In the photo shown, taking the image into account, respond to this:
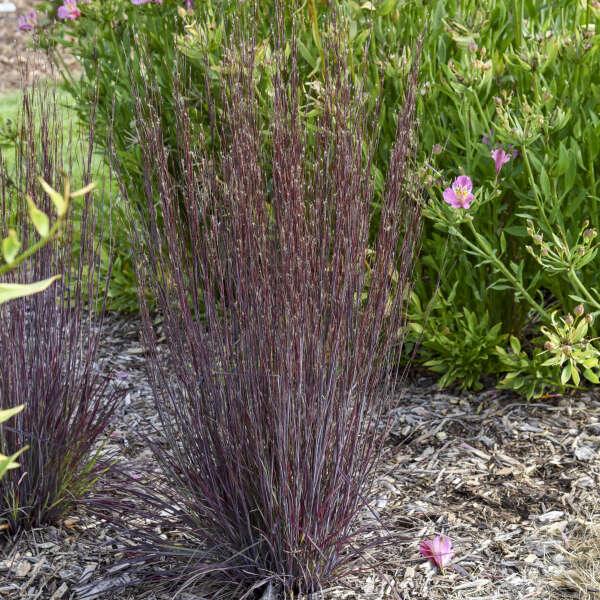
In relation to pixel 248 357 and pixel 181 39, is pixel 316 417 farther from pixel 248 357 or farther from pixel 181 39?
pixel 181 39

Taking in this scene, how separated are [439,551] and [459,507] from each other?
327mm

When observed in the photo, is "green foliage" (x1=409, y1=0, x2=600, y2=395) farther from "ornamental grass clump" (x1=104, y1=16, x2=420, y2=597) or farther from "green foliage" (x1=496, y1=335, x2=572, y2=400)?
"ornamental grass clump" (x1=104, y1=16, x2=420, y2=597)

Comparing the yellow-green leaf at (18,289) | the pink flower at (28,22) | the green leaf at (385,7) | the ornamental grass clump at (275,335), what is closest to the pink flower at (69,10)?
the pink flower at (28,22)

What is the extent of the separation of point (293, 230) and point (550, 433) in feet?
5.01

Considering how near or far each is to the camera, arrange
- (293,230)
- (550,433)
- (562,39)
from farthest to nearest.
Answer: (550,433) → (562,39) → (293,230)

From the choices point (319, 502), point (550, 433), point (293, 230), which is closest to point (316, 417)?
point (319, 502)

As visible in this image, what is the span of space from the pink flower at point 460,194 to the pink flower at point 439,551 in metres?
0.96

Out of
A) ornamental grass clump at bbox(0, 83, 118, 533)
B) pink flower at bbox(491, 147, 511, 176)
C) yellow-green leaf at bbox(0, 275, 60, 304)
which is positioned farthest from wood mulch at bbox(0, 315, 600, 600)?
yellow-green leaf at bbox(0, 275, 60, 304)

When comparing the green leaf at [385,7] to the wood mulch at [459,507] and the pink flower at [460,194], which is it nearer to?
the pink flower at [460,194]

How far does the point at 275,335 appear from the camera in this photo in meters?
1.71

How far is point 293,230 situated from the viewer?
5.49 ft

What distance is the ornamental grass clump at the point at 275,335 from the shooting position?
1698 millimetres

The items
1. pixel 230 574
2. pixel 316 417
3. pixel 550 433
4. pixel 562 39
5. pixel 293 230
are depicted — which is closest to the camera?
pixel 293 230

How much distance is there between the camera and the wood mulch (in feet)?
6.74
